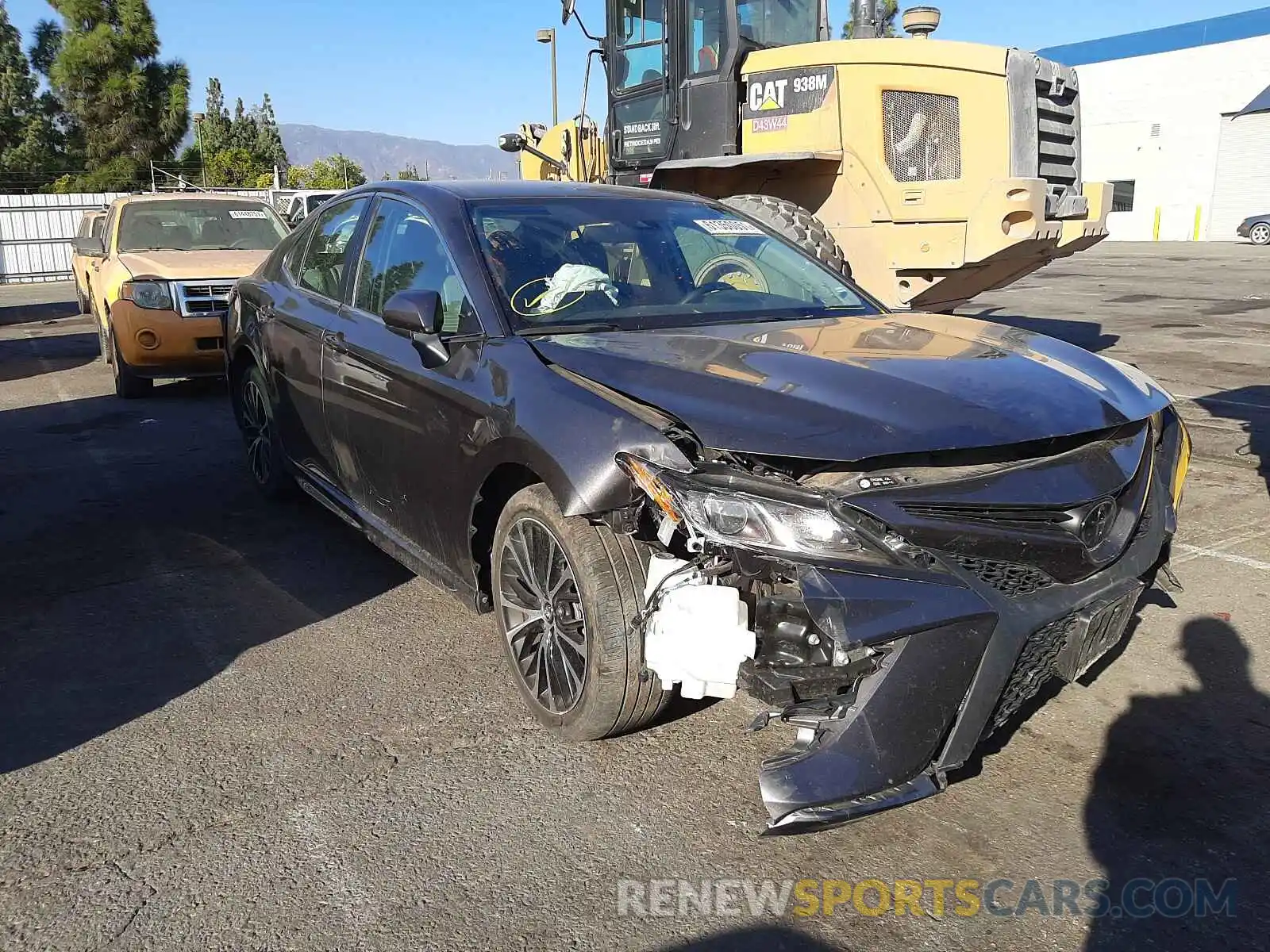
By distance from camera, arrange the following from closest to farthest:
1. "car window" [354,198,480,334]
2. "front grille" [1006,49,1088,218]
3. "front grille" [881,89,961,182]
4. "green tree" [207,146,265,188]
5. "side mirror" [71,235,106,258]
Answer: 1. "car window" [354,198,480,334]
2. "front grille" [881,89,961,182]
3. "front grille" [1006,49,1088,218]
4. "side mirror" [71,235,106,258]
5. "green tree" [207,146,265,188]

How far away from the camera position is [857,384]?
2.84 metres

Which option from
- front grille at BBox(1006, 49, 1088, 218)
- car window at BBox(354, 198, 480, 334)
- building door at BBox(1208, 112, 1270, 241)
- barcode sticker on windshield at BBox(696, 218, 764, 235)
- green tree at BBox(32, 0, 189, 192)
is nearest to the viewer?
car window at BBox(354, 198, 480, 334)

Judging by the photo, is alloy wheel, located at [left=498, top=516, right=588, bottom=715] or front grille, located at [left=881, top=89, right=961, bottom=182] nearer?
alloy wheel, located at [left=498, top=516, right=588, bottom=715]

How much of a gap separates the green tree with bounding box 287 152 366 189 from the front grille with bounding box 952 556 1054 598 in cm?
A: 3658

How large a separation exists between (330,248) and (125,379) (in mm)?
5212

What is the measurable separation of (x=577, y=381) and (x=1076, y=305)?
47.1 feet

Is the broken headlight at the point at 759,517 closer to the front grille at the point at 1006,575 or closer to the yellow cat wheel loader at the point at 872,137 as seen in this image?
the front grille at the point at 1006,575

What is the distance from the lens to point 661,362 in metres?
3.08

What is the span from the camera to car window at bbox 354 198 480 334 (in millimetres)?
3650

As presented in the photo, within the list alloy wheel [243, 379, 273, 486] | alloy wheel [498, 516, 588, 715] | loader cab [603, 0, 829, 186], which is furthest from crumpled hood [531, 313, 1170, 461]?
loader cab [603, 0, 829, 186]

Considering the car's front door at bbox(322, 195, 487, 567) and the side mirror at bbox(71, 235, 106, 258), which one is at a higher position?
the side mirror at bbox(71, 235, 106, 258)

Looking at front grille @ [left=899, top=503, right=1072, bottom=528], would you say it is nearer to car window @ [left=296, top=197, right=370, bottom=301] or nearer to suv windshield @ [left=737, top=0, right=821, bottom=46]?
car window @ [left=296, top=197, right=370, bottom=301]

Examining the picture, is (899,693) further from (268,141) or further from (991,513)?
(268,141)

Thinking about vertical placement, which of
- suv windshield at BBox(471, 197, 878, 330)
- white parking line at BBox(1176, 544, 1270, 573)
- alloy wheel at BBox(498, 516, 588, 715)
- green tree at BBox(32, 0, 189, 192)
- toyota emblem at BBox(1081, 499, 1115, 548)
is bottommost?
white parking line at BBox(1176, 544, 1270, 573)
